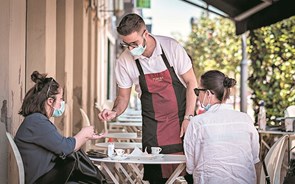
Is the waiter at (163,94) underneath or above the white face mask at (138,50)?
underneath

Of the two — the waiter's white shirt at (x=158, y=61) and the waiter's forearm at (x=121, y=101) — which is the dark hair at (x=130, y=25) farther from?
the waiter's forearm at (x=121, y=101)

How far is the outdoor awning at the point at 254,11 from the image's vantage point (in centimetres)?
745

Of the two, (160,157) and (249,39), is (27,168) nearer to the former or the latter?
(160,157)

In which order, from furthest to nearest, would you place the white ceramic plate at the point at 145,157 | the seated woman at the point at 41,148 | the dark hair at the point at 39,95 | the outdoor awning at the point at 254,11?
the outdoor awning at the point at 254,11, the white ceramic plate at the point at 145,157, the dark hair at the point at 39,95, the seated woman at the point at 41,148

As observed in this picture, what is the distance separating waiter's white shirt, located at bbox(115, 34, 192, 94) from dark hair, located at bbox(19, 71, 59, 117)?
68 centimetres

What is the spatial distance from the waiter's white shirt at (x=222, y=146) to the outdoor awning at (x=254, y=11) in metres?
3.89

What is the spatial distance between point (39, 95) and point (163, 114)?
915 millimetres

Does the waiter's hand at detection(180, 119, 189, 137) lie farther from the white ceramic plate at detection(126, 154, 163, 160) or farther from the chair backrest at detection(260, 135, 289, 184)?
the chair backrest at detection(260, 135, 289, 184)

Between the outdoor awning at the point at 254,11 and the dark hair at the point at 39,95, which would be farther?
the outdoor awning at the point at 254,11

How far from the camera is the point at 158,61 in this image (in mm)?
4133

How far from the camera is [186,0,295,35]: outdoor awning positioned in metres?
7.45

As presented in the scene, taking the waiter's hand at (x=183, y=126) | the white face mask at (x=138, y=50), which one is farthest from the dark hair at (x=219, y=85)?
the white face mask at (x=138, y=50)

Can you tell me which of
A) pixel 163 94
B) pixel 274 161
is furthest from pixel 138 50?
pixel 274 161

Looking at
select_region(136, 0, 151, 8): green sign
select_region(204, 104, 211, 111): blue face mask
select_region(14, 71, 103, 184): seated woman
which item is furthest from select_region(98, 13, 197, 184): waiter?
select_region(136, 0, 151, 8): green sign
